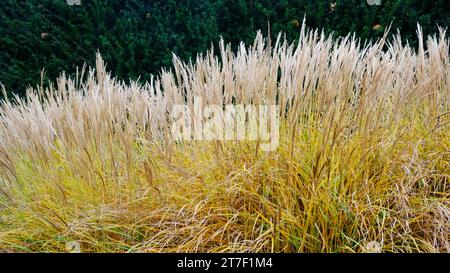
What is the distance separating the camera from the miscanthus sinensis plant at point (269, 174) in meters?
1.80

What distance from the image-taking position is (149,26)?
175 inches

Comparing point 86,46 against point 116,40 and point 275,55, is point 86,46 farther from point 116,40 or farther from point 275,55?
point 275,55

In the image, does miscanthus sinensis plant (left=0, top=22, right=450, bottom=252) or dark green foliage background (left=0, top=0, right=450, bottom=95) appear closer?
miscanthus sinensis plant (left=0, top=22, right=450, bottom=252)

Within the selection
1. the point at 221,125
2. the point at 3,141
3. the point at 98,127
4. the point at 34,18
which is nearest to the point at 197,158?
the point at 221,125

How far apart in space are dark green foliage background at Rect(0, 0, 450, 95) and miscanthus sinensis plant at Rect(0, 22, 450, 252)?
1907 millimetres

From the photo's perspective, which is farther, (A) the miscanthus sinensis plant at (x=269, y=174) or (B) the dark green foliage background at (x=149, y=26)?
(B) the dark green foliage background at (x=149, y=26)

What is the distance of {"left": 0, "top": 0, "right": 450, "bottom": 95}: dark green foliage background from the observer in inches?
159

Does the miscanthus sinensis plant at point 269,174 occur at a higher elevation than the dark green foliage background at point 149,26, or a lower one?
lower

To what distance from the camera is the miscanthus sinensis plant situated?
180 cm

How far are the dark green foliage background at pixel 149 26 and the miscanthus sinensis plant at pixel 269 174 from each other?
75.1 inches

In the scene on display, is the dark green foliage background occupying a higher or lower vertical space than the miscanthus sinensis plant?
higher

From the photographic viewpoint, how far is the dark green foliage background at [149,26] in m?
4.03

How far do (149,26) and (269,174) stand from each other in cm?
295
